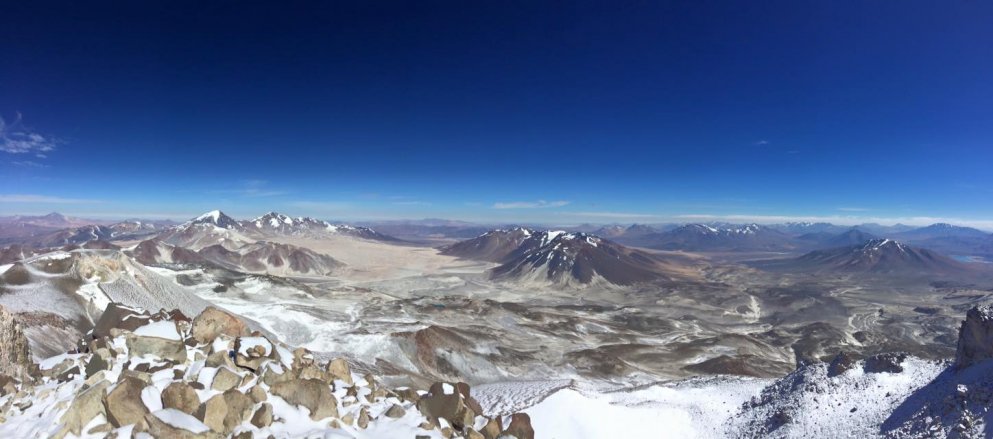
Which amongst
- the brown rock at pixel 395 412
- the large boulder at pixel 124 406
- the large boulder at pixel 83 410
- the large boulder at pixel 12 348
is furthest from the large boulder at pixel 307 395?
the large boulder at pixel 12 348

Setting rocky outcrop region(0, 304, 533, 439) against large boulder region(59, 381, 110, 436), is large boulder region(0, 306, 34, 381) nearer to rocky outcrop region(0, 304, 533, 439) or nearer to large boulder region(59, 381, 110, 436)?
rocky outcrop region(0, 304, 533, 439)

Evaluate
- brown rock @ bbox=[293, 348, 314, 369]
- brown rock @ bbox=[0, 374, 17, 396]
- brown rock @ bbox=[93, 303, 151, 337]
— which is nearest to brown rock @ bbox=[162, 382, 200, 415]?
brown rock @ bbox=[293, 348, 314, 369]

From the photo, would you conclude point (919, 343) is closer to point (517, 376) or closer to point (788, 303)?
point (788, 303)

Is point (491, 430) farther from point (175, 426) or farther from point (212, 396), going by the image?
point (175, 426)

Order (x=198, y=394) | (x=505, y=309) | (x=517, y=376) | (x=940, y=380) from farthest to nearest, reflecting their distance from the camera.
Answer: (x=505, y=309) < (x=517, y=376) < (x=940, y=380) < (x=198, y=394)

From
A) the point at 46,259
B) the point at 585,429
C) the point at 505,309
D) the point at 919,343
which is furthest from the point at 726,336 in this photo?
the point at 46,259
